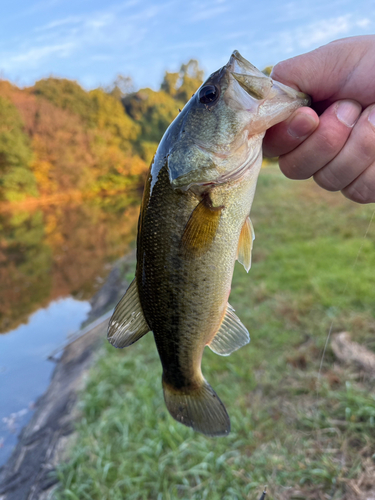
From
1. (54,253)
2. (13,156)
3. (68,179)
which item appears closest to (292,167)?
(54,253)

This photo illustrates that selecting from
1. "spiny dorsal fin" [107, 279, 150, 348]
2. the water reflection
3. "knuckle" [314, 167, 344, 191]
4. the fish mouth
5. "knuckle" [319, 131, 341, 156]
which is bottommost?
the water reflection

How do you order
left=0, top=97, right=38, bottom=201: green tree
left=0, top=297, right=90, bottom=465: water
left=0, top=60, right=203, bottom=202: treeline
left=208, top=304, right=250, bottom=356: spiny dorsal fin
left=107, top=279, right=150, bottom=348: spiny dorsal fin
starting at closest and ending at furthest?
left=107, top=279, right=150, bottom=348: spiny dorsal fin, left=208, top=304, right=250, bottom=356: spiny dorsal fin, left=0, top=297, right=90, bottom=465: water, left=0, top=97, right=38, bottom=201: green tree, left=0, top=60, right=203, bottom=202: treeline

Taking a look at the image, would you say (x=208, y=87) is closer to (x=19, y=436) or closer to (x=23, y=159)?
(x=19, y=436)

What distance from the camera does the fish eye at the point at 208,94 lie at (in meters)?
1.46

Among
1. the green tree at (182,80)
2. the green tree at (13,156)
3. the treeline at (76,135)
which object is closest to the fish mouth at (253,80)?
the treeline at (76,135)

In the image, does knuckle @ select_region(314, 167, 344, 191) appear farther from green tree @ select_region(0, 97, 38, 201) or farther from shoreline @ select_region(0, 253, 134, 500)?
green tree @ select_region(0, 97, 38, 201)

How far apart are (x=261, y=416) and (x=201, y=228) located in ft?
10.3

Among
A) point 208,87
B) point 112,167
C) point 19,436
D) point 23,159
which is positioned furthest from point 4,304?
point 112,167

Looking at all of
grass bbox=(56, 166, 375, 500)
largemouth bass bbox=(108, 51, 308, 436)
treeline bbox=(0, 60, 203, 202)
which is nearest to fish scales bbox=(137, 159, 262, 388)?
largemouth bass bbox=(108, 51, 308, 436)

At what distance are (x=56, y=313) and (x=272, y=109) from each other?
1044 centimetres

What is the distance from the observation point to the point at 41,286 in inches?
489

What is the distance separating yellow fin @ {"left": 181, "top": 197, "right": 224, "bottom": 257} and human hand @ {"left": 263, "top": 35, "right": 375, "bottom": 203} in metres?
0.65

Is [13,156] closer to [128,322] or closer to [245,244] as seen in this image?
[128,322]

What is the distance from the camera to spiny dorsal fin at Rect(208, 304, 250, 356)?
5.49ft
